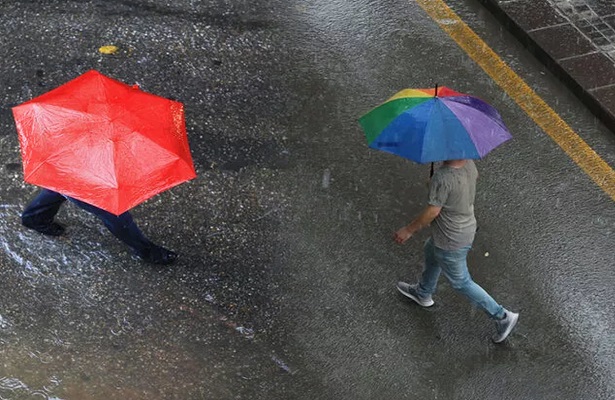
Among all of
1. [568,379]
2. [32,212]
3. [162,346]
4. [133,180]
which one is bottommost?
[568,379]

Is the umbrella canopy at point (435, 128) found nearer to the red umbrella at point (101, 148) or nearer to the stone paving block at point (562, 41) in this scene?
the red umbrella at point (101, 148)

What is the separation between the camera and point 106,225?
17.0ft

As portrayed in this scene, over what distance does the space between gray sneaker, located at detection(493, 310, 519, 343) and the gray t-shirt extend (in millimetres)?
627

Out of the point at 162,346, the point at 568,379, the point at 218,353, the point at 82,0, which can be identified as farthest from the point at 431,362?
the point at 82,0

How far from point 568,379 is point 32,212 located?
3.36 metres

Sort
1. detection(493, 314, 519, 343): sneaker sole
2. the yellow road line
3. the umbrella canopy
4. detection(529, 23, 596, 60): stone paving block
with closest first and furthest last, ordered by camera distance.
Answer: the umbrella canopy → detection(493, 314, 519, 343): sneaker sole → the yellow road line → detection(529, 23, 596, 60): stone paving block

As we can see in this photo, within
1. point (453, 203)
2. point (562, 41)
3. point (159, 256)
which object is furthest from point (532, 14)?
point (159, 256)

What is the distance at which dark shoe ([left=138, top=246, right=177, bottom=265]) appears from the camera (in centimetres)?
539

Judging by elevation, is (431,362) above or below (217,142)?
below

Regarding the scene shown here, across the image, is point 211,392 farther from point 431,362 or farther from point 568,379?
point 568,379

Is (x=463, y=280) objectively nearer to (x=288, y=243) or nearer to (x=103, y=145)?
(x=288, y=243)

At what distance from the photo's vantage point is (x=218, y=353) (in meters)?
5.07

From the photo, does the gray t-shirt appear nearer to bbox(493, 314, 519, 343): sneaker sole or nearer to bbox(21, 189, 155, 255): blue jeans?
bbox(493, 314, 519, 343): sneaker sole

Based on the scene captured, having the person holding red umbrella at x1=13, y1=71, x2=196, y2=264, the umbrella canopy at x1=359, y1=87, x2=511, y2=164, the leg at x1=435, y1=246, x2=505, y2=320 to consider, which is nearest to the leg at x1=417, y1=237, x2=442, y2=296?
the leg at x1=435, y1=246, x2=505, y2=320
